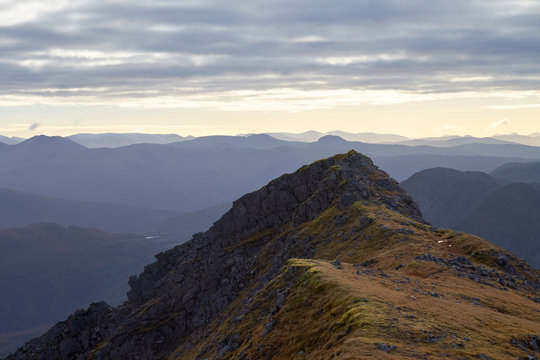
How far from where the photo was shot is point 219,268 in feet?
377

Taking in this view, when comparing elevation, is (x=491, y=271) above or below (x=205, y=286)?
above

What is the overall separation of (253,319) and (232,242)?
63175 millimetres

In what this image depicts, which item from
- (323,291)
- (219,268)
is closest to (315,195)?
(219,268)

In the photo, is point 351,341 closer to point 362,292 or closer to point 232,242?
point 362,292

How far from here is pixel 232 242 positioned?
12369 centimetres

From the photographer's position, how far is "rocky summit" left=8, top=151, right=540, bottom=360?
133 feet

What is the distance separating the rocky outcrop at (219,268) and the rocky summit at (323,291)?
33 cm

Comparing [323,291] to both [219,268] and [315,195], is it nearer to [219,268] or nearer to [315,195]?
[315,195]

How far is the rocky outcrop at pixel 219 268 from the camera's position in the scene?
102438 millimetres

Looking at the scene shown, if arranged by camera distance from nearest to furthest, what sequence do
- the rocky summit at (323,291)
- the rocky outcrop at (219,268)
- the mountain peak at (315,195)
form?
the rocky summit at (323,291) < the rocky outcrop at (219,268) < the mountain peak at (315,195)

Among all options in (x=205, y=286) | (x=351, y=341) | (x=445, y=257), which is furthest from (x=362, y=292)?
(x=205, y=286)

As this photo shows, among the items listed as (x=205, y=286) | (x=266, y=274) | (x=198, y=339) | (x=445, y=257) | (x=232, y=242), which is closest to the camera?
(x=445, y=257)

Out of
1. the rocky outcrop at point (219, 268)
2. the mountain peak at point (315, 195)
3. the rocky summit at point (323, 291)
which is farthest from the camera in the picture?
the mountain peak at point (315, 195)

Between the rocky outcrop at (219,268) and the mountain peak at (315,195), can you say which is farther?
the mountain peak at (315,195)
